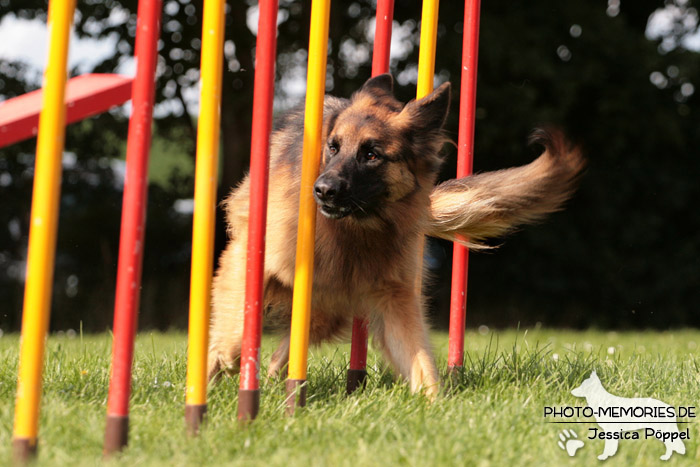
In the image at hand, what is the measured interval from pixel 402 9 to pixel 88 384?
9801mm

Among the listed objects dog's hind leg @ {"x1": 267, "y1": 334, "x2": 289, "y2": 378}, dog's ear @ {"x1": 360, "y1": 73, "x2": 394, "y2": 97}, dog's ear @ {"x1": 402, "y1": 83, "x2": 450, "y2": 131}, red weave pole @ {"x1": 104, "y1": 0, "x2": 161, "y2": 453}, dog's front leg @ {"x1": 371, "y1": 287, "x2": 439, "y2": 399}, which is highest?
dog's ear @ {"x1": 360, "y1": 73, "x2": 394, "y2": 97}

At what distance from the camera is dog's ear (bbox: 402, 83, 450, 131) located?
371 cm

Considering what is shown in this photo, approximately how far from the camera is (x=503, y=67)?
11.7 m

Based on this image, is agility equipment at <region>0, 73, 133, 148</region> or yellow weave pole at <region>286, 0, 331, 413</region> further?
yellow weave pole at <region>286, 0, 331, 413</region>

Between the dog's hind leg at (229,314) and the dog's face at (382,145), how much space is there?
54cm

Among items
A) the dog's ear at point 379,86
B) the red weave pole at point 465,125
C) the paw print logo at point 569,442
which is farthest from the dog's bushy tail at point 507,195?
the paw print logo at point 569,442

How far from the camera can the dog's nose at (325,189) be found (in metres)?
3.23

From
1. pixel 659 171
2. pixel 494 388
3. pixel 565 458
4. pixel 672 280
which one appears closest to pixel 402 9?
pixel 659 171

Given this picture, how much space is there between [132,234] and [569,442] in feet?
5.46

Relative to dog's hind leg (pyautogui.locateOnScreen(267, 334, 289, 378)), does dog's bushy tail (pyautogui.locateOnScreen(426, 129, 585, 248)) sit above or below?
above

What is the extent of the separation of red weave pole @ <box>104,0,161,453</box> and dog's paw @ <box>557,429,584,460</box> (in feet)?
4.87

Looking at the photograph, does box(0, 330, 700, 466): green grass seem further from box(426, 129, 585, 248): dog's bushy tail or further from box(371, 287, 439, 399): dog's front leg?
box(426, 129, 585, 248): dog's bushy tail

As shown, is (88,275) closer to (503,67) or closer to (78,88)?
(503,67)

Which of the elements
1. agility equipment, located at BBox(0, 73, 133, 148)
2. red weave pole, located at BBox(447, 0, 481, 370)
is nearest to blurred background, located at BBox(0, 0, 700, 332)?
red weave pole, located at BBox(447, 0, 481, 370)
